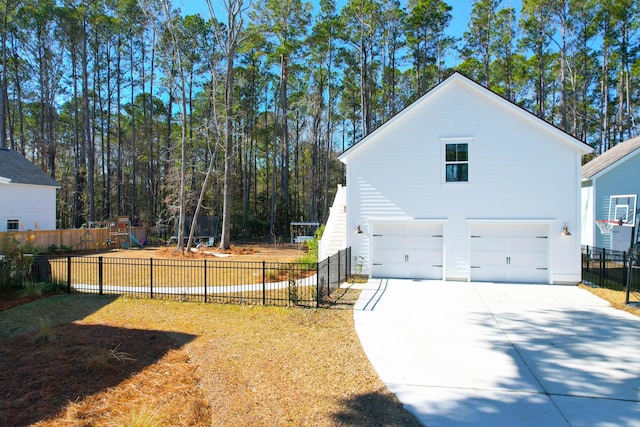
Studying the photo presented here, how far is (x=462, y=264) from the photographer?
12.5 m

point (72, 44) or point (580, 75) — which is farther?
point (580, 75)

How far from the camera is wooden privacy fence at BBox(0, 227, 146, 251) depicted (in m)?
19.7

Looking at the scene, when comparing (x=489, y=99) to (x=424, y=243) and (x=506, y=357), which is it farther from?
(x=506, y=357)

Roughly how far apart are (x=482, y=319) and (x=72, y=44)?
37.9 metres

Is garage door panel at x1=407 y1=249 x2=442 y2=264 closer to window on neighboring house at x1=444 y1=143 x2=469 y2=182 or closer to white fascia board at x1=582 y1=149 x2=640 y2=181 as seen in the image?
window on neighboring house at x1=444 y1=143 x2=469 y2=182

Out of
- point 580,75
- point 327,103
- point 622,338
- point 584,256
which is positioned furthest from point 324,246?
point 580,75

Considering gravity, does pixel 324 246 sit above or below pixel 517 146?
below

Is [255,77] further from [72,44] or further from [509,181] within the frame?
[509,181]

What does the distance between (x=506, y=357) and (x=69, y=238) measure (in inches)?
980

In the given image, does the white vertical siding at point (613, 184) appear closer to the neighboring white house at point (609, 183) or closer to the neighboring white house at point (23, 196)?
the neighboring white house at point (609, 183)

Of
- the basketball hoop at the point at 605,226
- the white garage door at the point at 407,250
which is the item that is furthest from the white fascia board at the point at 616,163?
the white garage door at the point at 407,250

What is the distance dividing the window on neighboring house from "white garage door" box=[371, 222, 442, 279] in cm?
184

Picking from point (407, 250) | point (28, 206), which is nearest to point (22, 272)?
point (407, 250)

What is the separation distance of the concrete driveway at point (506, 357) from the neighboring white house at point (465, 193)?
256 cm
